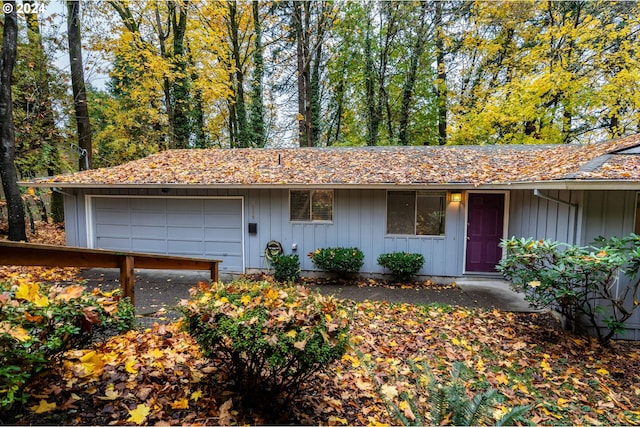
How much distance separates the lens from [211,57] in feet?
45.0

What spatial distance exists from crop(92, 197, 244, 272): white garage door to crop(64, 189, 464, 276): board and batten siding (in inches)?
9.2

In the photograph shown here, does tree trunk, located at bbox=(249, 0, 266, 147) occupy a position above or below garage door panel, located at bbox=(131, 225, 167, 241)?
above

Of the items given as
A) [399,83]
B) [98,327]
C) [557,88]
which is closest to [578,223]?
[98,327]

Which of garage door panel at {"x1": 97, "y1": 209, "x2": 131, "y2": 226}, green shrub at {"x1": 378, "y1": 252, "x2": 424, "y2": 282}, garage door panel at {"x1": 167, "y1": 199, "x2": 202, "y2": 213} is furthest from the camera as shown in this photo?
garage door panel at {"x1": 97, "y1": 209, "x2": 131, "y2": 226}

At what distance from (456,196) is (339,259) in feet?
10.0

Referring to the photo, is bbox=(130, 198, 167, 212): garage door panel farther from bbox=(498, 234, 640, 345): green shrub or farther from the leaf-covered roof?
bbox=(498, 234, 640, 345): green shrub

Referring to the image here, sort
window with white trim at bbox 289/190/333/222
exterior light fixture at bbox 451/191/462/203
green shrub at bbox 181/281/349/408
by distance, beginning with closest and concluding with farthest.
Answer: green shrub at bbox 181/281/349/408
exterior light fixture at bbox 451/191/462/203
window with white trim at bbox 289/190/333/222

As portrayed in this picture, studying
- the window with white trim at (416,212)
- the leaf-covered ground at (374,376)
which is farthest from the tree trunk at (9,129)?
the window with white trim at (416,212)

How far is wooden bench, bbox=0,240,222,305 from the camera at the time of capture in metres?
2.00

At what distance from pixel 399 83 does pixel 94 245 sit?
14.1 meters

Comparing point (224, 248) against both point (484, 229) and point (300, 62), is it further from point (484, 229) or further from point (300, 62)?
point (300, 62)

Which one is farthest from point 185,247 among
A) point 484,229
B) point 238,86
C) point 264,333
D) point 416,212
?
point 238,86

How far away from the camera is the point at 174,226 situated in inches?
298

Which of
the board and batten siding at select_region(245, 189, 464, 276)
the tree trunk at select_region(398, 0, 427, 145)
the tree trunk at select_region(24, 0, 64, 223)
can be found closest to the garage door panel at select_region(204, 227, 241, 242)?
the board and batten siding at select_region(245, 189, 464, 276)
